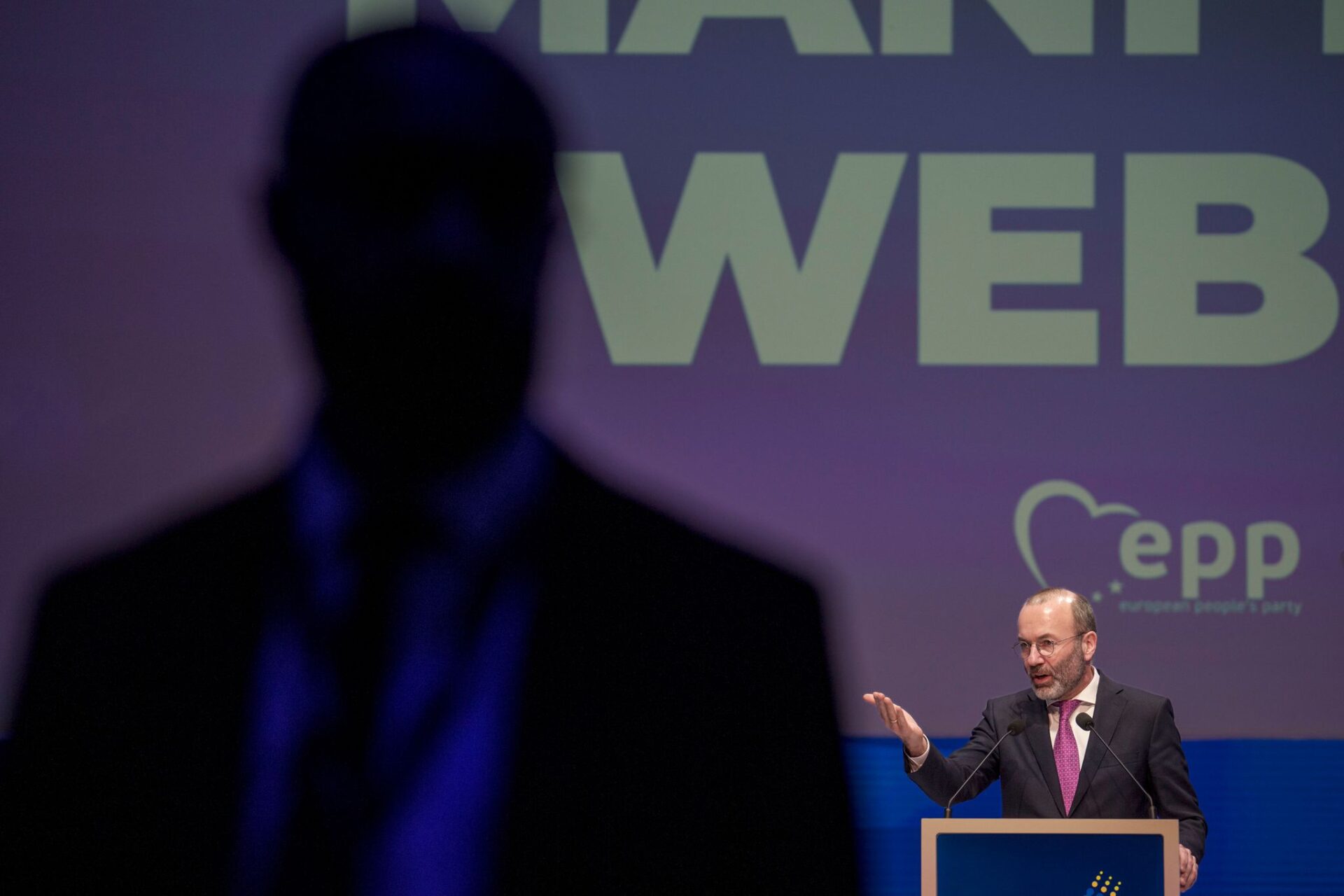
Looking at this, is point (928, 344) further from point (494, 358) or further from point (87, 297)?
point (87, 297)

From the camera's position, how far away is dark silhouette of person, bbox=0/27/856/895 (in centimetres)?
402

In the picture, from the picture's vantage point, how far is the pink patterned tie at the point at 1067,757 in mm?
3258

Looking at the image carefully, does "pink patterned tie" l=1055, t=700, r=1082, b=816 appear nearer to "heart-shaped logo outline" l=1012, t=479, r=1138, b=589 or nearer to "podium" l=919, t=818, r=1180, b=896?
"podium" l=919, t=818, r=1180, b=896

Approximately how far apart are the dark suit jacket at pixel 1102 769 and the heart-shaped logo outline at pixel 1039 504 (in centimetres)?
81

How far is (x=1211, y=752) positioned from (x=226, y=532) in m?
3.01

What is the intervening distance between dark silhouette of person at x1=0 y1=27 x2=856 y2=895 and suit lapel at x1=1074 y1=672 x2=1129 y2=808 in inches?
39.2

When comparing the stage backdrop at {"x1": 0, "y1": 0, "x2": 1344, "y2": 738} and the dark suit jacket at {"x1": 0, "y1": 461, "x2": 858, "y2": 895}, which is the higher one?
the stage backdrop at {"x1": 0, "y1": 0, "x2": 1344, "y2": 738}

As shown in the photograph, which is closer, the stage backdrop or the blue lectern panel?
the blue lectern panel

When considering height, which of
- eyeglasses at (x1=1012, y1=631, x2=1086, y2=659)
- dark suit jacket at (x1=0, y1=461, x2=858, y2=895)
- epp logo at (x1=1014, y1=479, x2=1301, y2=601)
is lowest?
dark suit jacket at (x1=0, y1=461, x2=858, y2=895)

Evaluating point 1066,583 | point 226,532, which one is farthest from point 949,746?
point 226,532

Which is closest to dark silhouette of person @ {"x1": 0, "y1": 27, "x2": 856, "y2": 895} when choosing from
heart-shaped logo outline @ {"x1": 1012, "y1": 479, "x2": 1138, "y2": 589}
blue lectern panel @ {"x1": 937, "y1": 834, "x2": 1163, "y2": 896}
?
heart-shaped logo outline @ {"x1": 1012, "y1": 479, "x2": 1138, "y2": 589}

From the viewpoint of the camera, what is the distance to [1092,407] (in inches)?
165

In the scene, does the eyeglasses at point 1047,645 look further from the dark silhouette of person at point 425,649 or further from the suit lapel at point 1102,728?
the dark silhouette of person at point 425,649

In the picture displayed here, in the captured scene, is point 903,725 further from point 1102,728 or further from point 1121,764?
point 1102,728
